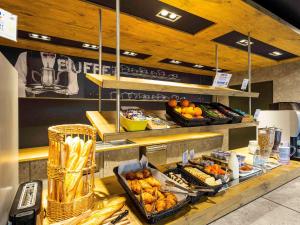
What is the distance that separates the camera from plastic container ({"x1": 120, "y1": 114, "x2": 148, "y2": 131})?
4.38 ft

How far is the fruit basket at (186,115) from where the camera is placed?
5.29 ft

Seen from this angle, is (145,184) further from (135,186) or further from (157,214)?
(157,214)

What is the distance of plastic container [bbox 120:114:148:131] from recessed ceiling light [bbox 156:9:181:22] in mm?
1016

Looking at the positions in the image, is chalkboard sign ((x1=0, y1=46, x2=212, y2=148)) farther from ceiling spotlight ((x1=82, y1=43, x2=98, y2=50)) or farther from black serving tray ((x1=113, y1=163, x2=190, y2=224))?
black serving tray ((x1=113, y1=163, x2=190, y2=224))

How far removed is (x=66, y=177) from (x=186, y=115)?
3.37ft

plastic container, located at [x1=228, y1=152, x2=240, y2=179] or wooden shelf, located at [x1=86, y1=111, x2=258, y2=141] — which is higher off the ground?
wooden shelf, located at [x1=86, y1=111, x2=258, y2=141]

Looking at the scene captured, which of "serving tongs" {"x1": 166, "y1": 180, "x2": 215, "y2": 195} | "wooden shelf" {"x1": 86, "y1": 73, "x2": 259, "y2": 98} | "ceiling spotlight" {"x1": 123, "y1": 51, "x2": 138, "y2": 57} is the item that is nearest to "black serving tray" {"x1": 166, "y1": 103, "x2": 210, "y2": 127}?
"wooden shelf" {"x1": 86, "y1": 73, "x2": 259, "y2": 98}

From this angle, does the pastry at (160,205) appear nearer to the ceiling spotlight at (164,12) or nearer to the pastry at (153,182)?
the pastry at (153,182)

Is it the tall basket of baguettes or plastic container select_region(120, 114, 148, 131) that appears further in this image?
plastic container select_region(120, 114, 148, 131)

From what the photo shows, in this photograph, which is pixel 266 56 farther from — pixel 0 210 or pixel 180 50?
pixel 0 210

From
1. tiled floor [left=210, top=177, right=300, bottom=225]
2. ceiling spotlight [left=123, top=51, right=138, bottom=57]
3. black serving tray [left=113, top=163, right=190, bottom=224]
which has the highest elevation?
ceiling spotlight [left=123, top=51, right=138, bottom=57]

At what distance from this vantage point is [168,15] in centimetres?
179

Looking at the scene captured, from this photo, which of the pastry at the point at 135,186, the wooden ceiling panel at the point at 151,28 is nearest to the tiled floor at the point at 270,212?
the pastry at the point at 135,186

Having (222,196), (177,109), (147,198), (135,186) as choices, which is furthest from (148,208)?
(177,109)
